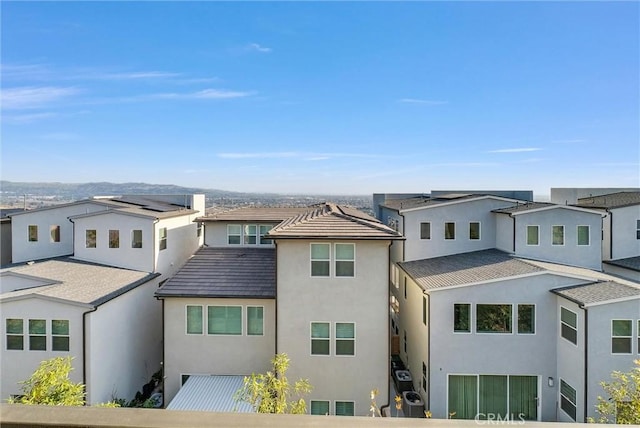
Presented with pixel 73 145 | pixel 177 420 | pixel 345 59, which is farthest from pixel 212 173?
pixel 177 420

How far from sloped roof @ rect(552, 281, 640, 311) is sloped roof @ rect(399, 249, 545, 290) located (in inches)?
47.0

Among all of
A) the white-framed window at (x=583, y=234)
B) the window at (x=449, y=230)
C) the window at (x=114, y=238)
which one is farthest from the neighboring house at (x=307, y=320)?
the white-framed window at (x=583, y=234)

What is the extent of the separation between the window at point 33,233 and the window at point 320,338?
16560 millimetres

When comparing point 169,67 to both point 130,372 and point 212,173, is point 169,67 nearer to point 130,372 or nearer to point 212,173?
point 130,372

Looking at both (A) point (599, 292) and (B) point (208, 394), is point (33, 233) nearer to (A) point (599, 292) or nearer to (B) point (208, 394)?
(B) point (208, 394)

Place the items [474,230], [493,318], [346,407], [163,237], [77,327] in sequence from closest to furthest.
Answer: [77,327] → [346,407] → [493,318] → [163,237] → [474,230]

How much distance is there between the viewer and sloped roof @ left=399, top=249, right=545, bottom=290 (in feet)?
45.4

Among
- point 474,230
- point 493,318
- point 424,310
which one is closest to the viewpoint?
point 493,318

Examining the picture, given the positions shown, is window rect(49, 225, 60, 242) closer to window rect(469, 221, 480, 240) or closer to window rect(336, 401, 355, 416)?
window rect(336, 401, 355, 416)

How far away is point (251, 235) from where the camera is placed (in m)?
19.0

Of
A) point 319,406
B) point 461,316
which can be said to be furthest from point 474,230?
point 319,406

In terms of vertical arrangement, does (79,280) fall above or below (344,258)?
below

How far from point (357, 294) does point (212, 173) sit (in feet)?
110

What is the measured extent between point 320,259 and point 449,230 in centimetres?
921
